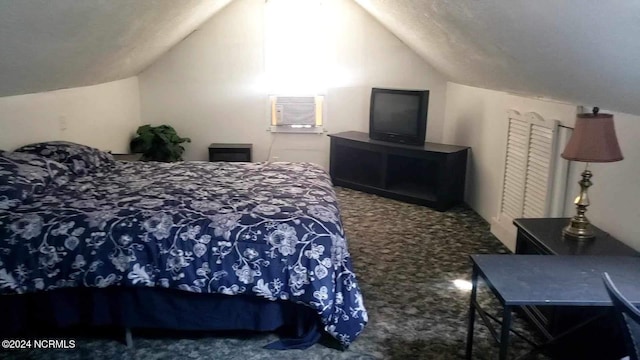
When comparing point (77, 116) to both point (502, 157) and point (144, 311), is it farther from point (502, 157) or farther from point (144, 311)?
point (502, 157)

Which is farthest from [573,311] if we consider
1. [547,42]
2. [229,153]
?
[229,153]

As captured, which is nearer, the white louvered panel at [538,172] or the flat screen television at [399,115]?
the white louvered panel at [538,172]

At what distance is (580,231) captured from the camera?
2.50 meters

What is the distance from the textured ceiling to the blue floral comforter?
840mm

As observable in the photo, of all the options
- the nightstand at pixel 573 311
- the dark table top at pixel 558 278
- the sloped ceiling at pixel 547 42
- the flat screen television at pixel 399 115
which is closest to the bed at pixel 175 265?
the dark table top at pixel 558 278

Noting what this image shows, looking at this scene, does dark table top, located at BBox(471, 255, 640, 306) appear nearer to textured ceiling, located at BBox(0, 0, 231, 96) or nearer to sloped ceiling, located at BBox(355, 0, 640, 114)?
sloped ceiling, located at BBox(355, 0, 640, 114)

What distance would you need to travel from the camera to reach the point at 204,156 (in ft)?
19.6

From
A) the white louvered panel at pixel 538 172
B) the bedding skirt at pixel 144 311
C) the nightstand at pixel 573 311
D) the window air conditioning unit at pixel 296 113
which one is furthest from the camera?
the window air conditioning unit at pixel 296 113

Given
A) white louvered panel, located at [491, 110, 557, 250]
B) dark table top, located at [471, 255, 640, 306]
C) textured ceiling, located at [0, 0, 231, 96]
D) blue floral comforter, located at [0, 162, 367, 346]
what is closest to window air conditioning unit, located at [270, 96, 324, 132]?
→ textured ceiling, located at [0, 0, 231, 96]

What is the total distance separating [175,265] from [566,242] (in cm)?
192

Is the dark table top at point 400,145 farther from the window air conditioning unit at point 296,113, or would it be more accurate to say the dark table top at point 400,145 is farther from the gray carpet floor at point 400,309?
the gray carpet floor at point 400,309

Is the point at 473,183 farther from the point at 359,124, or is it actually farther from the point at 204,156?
the point at 204,156

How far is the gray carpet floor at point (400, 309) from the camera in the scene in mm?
2451

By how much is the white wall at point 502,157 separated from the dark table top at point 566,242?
3.7 inches
